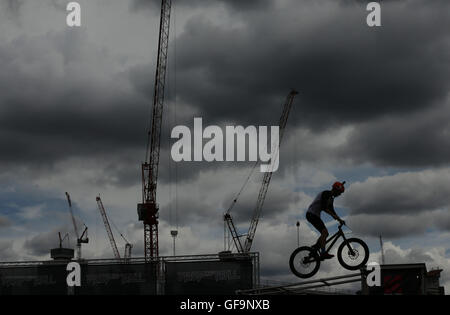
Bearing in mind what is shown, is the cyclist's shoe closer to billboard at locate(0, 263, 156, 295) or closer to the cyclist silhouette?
the cyclist silhouette

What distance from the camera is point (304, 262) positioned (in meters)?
23.6

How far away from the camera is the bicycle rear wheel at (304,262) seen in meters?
23.3

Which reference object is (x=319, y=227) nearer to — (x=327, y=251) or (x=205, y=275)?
(x=327, y=251)

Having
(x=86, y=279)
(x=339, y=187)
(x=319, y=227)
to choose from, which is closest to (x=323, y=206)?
(x=339, y=187)

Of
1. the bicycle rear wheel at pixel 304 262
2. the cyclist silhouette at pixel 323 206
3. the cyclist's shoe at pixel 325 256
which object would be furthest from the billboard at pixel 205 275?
the cyclist silhouette at pixel 323 206

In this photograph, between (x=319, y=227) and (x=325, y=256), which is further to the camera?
(x=325, y=256)

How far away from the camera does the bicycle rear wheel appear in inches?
918

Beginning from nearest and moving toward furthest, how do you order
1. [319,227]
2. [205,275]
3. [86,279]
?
[319,227]
[205,275]
[86,279]

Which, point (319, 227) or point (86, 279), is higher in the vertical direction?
point (86, 279)

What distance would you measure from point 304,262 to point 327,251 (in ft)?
3.55

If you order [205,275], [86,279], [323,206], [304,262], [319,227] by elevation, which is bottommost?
[304,262]

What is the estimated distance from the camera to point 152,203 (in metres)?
146

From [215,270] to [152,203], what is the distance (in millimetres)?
66487
